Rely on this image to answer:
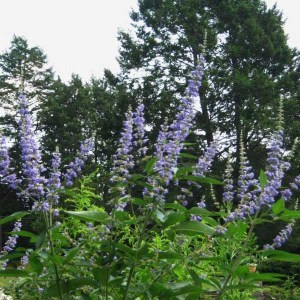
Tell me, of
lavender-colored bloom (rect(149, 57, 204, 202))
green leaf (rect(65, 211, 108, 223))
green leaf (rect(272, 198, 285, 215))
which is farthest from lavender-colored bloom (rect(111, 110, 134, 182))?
green leaf (rect(272, 198, 285, 215))

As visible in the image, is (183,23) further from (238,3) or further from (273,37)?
→ (273,37)

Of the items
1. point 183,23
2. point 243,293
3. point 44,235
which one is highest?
point 183,23

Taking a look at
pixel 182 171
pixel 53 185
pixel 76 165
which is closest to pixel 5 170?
pixel 53 185

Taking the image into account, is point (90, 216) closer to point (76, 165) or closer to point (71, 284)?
point (71, 284)

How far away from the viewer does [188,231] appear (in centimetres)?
273

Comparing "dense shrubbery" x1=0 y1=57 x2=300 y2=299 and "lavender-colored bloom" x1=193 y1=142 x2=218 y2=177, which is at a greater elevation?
"lavender-colored bloom" x1=193 y1=142 x2=218 y2=177

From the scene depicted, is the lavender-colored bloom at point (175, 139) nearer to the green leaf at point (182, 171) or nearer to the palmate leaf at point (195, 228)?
the green leaf at point (182, 171)

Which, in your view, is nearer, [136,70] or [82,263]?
[82,263]

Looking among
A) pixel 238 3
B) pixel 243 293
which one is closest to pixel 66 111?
pixel 238 3

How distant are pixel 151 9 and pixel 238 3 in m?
4.75

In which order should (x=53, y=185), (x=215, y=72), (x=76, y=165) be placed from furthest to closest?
(x=215, y=72) < (x=76, y=165) < (x=53, y=185)

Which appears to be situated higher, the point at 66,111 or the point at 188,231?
the point at 66,111

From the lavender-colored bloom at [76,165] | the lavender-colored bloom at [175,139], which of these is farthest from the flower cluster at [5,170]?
the lavender-colored bloom at [175,139]

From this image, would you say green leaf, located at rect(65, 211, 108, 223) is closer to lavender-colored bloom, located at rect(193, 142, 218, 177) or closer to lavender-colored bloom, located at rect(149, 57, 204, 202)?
lavender-colored bloom, located at rect(149, 57, 204, 202)
